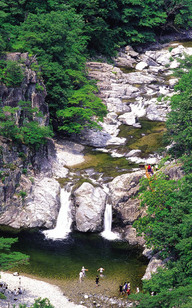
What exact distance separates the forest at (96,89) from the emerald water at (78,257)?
2.55 meters

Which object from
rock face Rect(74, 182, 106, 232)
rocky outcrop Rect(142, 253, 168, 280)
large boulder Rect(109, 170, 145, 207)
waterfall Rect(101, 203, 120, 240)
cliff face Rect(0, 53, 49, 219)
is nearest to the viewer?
rocky outcrop Rect(142, 253, 168, 280)

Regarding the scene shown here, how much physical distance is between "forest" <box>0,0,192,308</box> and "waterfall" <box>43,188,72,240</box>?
5122 mm

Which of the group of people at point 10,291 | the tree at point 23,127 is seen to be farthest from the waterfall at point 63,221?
the group of people at point 10,291

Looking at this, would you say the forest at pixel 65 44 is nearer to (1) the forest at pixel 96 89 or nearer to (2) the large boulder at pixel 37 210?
(1) the forest at pixel 96 89

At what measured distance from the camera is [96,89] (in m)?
63.9

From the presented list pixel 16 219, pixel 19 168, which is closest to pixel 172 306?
pixel 16 219

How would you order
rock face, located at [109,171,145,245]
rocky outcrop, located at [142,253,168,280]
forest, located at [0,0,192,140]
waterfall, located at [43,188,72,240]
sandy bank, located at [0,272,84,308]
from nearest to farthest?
sandy bank, located at [0,272,84,308], rocky outcrop, located at [142,253,168,280], waterfall, located at [43,188,72,240], rock face, located at [109,171,145,245], forest, located at [0,0,192,140]

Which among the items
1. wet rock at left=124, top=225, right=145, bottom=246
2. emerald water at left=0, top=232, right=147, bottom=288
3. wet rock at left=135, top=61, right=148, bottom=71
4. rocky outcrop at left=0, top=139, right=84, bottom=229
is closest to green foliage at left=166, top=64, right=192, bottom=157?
wet rock at left=124, top=225, right=145, bottom=246

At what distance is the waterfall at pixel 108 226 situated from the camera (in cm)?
4726

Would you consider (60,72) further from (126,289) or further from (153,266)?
(126,289)

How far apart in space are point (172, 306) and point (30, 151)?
992 inches

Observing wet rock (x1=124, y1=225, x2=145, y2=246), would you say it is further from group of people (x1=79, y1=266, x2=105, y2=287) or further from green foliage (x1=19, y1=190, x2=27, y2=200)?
green foliage (x1=19, y1=190, x2=27, y2=200)

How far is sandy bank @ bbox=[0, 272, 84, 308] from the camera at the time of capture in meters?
37.6

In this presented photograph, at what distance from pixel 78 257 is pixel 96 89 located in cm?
2586
